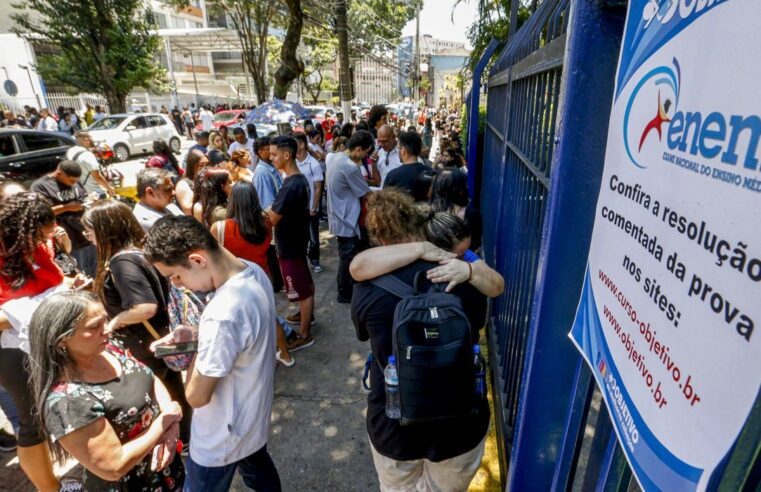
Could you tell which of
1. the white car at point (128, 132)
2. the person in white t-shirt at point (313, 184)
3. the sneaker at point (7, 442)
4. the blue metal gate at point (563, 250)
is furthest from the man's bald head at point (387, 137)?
the white car at point (128, 132)

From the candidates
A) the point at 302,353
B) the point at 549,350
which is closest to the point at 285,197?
the point at 302,353

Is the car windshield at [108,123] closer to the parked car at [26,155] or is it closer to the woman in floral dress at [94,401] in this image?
the parked car at [26,155]

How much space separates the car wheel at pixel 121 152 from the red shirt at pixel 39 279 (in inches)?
589

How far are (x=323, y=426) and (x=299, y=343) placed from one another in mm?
1095

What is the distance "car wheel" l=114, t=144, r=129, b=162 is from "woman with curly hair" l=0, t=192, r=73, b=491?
1485 centimetres

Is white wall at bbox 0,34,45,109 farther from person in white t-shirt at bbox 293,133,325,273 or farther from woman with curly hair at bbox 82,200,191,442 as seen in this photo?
woman with curly hair at bbox 82,200,191,442

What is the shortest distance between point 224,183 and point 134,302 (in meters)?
1.71

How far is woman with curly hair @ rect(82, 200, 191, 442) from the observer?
2.30m

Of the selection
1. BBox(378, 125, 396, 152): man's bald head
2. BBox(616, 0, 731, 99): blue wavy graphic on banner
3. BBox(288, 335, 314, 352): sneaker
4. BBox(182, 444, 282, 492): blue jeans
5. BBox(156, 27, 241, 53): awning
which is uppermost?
BBox(156, 27, 241, 53): awning

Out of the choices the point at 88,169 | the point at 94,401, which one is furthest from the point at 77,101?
the point at 94,401

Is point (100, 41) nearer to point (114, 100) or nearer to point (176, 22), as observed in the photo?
point (114, 100)

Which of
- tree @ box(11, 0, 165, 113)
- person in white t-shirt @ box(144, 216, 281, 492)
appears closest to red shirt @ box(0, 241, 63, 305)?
person in white t-shirt @ box(144, 216, 281, 492)

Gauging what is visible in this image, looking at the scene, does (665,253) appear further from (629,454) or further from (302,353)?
(302,353)

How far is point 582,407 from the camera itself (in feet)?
4.41
